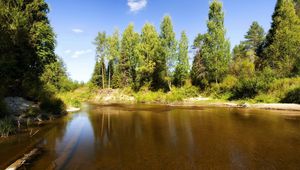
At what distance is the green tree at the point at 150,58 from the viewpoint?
136ft

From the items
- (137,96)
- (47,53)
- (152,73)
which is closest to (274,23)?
(152,73)

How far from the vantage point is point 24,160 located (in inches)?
262

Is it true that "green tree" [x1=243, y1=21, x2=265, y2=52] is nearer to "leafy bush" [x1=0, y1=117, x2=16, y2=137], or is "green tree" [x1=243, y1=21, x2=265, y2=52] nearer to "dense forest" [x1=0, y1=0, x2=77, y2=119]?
"dense forest" [x1=0, y1=0, x2=77, y2=119]

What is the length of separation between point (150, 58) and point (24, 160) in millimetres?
36755

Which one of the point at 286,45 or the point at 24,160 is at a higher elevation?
the point at 286,45

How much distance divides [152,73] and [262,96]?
77.4ft

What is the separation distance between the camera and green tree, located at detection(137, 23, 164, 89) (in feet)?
136

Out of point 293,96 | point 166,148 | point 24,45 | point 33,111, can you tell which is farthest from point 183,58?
point 166,148

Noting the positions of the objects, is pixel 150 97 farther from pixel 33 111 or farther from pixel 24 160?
pixel 24 160

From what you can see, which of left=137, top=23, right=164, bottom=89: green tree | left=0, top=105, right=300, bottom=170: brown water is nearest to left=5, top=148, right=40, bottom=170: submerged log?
left=0, top=105, right=300, bottom=170: brown water

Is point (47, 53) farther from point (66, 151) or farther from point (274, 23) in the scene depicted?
point (274, 23)

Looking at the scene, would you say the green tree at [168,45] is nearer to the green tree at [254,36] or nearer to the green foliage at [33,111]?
the green foliage at [33,111]

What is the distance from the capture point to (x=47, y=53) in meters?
19.9

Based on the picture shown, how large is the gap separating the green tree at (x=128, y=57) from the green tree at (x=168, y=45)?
11.8 metres
